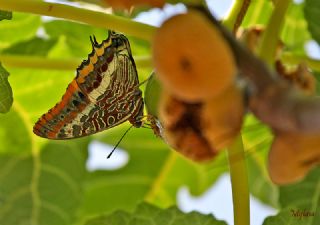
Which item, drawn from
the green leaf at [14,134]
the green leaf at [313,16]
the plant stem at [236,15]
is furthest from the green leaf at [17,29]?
the plant stem at [236,15]

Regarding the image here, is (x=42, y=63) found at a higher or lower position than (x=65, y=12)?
lower

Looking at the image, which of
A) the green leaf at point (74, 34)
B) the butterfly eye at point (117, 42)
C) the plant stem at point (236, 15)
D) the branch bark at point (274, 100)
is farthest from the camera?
the green leaf at point (74, 34)

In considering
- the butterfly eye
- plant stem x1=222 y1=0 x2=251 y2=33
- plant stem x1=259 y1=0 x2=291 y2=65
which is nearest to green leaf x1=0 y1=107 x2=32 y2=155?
the butterfly eye

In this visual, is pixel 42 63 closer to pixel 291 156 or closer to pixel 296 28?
pixel 296 28

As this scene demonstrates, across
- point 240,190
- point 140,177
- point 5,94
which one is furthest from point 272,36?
point 140,177

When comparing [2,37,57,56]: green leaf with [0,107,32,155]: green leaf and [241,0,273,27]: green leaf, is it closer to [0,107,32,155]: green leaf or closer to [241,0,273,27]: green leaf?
[0,107,32,155]: green leaf

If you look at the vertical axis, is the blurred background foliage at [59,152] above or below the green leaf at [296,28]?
below

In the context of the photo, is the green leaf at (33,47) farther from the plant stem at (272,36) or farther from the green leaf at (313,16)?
the plant stem at (272,36)
